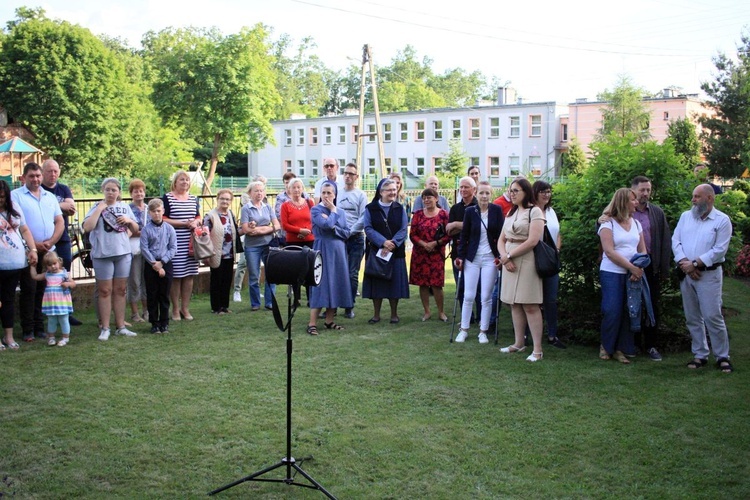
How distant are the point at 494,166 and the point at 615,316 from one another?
52.4 metres

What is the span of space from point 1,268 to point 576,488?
644 cm

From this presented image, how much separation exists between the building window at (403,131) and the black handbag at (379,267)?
180 ft

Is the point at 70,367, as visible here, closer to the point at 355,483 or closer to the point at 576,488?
the point at 355,483

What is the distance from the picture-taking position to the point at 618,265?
314 inches

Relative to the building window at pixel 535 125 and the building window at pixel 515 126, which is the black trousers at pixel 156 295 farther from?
the building window at pixel 515 126

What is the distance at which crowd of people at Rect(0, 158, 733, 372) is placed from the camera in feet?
26.0

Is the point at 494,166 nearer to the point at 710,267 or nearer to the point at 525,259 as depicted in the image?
the point at 525,259

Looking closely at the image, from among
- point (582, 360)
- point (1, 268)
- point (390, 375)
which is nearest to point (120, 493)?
point (390, 375)

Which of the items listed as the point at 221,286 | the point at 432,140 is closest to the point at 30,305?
the point at 221,286

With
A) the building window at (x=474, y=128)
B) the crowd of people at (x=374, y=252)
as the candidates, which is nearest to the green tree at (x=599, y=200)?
the crowd of people at (x=374, y=252)

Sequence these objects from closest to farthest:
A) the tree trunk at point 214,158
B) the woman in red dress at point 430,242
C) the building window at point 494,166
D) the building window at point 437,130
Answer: the woman in red dress at point 430,242 → the tree trunk at point 214,158 → the building window at point 494,166 → the building window at point 437,130

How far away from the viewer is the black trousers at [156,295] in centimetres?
948

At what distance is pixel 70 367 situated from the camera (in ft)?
25.5

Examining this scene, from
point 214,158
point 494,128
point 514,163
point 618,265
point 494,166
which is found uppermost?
point 494,128
